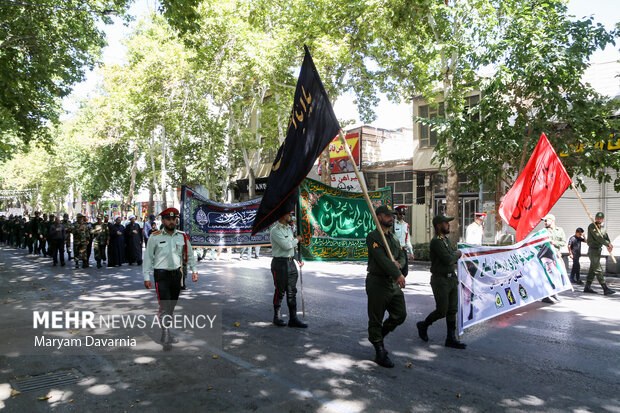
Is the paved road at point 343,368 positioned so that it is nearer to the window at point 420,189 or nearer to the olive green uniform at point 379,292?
the olive green uniform at point 379,292

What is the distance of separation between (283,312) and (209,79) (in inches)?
724

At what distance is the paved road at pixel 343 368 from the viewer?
425 centimetres

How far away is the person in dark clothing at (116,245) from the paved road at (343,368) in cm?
690

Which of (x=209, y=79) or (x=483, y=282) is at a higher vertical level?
(x=209, y=79)

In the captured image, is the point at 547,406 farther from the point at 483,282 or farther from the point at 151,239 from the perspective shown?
the point at 151,239

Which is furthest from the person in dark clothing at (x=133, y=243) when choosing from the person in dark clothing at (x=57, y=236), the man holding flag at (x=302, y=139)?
the man holding flag at (x=302, y=139)

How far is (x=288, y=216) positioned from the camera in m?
7.23

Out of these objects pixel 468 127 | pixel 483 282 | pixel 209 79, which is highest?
pixel 209 79

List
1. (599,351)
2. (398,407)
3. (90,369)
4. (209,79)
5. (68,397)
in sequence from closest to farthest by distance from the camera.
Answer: (398,407), (68,397), (90,369), (599,351), (209,79)

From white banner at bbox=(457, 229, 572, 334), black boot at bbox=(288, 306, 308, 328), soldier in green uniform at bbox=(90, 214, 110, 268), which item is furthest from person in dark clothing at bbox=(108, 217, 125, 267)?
white banner at bbox=(457, 229, 572, 334)

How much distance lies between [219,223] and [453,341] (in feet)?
21.4

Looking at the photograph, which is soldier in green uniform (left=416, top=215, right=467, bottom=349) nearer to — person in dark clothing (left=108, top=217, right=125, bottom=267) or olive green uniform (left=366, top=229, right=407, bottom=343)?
olive green uniform (left=366, top=229, right=407, bottom=343)

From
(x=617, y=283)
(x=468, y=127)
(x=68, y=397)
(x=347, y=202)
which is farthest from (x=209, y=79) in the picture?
(x=68, y=397)

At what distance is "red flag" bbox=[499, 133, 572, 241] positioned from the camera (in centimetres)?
864
